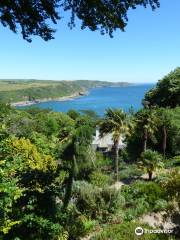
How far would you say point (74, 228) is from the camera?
19.1 meters

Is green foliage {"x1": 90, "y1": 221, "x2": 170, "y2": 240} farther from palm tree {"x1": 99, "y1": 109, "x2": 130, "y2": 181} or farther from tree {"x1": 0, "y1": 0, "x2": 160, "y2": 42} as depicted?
palm tree {"x1": 99, "y1": 109, "x2": 130, "y2": 181}

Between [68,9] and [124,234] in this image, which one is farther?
[124,234]

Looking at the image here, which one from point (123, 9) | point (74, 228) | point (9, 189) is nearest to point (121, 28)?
point (123, 9)

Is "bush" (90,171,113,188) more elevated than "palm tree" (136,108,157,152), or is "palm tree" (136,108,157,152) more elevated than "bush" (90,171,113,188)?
"palm tree" (136,108,157,152)

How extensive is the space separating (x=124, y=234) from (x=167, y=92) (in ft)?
149

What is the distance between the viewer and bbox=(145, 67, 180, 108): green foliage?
59.7 metres

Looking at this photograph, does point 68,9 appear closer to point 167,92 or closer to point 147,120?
point 147,120

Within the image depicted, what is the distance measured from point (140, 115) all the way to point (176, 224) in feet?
79.4

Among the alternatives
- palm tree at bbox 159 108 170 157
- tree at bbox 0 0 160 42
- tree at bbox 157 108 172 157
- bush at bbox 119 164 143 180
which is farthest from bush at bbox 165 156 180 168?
tree at bbox 0 0 160 42

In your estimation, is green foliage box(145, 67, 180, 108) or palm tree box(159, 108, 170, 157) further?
green foliage box(145, 67, 180, 108)

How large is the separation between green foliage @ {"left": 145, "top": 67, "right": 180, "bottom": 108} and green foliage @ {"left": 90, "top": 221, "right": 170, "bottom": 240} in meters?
41.6

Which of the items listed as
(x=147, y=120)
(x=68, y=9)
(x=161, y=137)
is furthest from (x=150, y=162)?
(x=68, y=9)

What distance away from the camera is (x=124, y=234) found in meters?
17.9

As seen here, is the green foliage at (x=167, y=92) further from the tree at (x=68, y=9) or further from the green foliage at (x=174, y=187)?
the tree at (x=68, y=9)
